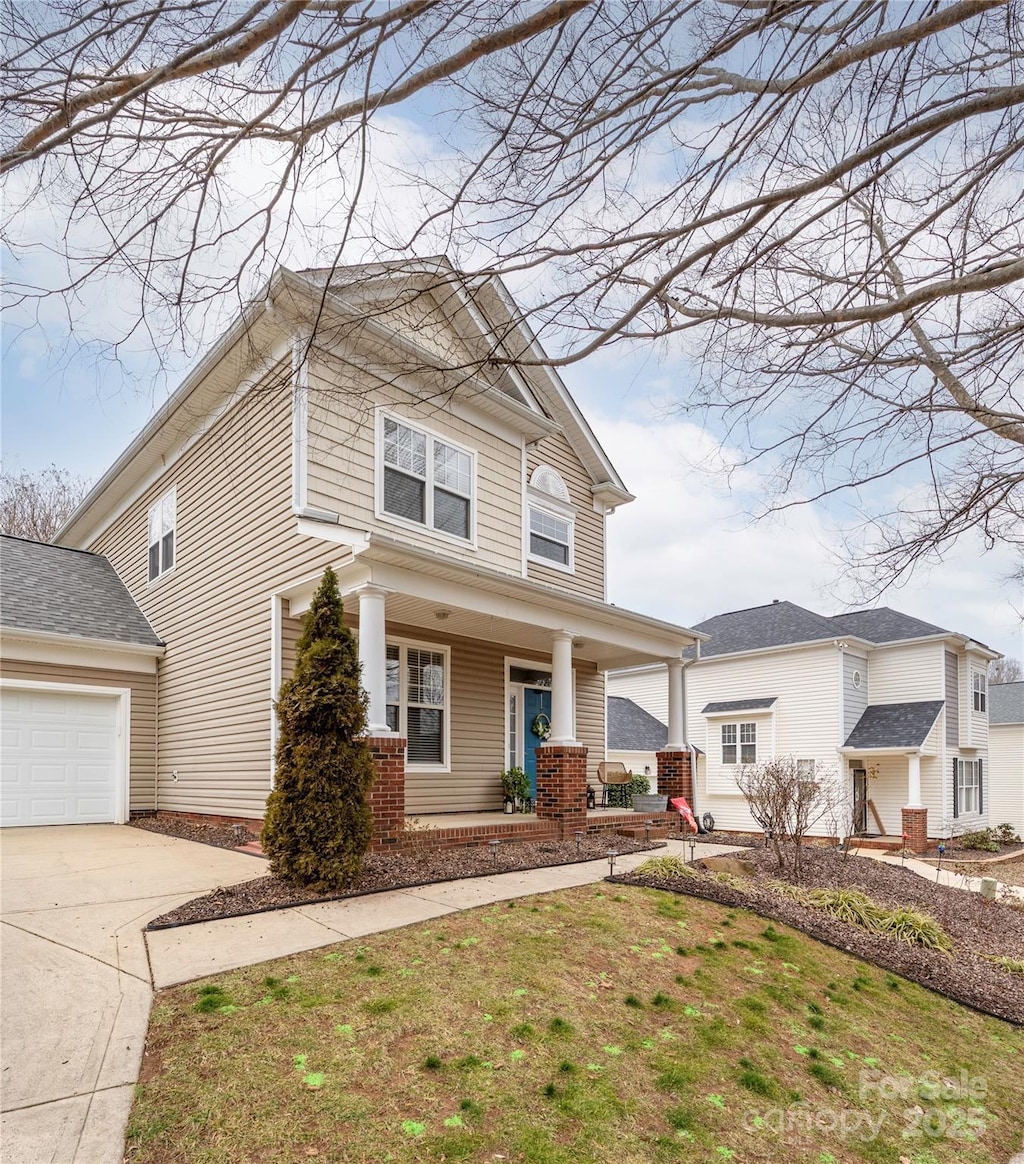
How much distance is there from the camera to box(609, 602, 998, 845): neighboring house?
21047 millimetres

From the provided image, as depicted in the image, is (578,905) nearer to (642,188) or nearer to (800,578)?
(800,578)

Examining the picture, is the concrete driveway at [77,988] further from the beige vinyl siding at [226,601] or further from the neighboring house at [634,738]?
the neighboring house at [634,738]

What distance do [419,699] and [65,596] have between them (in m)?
6.35

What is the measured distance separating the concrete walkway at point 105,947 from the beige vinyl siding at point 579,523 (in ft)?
19.6

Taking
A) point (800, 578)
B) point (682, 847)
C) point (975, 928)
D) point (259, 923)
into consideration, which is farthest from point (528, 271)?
point (682, 847)

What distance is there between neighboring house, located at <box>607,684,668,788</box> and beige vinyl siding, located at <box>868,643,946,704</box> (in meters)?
6.28

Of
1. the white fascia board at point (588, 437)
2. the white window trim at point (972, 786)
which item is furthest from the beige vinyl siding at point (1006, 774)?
the white fascia board at point (588, 437)

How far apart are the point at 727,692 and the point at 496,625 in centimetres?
1510

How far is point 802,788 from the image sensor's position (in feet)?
29.9

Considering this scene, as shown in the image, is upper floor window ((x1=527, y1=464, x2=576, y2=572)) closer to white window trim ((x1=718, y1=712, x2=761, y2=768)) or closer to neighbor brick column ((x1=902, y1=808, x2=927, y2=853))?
white window trim ((x1=718, y1=712, x2=761, y2=768))

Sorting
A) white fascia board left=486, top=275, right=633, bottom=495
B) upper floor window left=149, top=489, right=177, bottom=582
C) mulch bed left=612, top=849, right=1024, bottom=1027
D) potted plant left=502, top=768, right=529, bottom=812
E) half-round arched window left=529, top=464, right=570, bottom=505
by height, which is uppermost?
white fascia board left=486, top=275, right=633, bottom=495

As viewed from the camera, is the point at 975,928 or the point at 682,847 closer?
the point at 975,928

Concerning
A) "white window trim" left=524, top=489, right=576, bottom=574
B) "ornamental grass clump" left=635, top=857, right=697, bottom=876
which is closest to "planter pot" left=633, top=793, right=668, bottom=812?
"white window trim" left=524, top=489, right=576, bottom=574

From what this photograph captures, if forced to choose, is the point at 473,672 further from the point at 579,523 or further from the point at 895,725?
the point at 895,725
